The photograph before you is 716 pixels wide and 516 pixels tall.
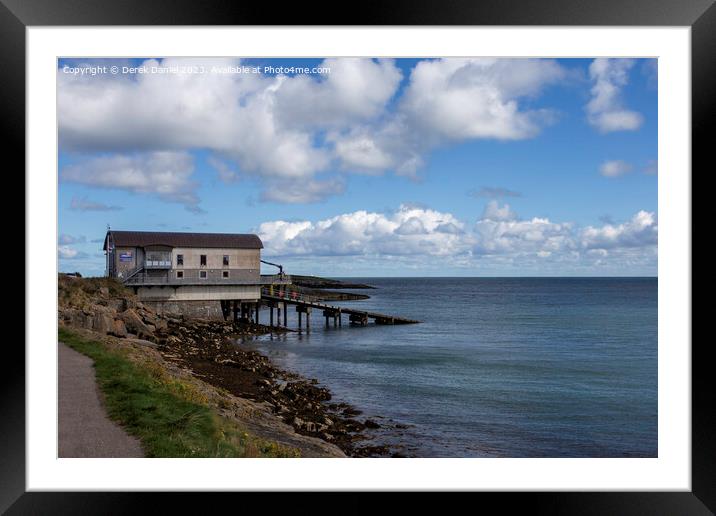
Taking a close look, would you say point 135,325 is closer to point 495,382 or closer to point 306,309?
point 495,382

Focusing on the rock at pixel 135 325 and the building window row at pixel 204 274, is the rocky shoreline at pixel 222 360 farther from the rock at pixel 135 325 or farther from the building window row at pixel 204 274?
the building window row at pixel 204 274

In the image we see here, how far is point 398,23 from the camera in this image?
19.8 ft

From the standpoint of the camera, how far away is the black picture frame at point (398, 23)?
6.01 m

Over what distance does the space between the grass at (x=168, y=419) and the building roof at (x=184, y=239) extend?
1798 cm

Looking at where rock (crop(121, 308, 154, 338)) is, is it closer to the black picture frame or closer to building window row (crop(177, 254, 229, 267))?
building window row (crop(177, 254, 229, 267))

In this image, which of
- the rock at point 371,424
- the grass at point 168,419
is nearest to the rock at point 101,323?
the grass at point 168,419

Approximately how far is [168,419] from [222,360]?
11728 millimetres

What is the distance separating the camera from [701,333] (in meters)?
6.10

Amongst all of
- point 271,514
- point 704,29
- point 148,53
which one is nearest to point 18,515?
point 271,514

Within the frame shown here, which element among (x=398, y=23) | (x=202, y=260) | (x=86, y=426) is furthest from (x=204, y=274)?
(x=398, y=23)

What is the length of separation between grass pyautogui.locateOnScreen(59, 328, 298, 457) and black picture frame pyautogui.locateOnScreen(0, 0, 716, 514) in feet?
3.11

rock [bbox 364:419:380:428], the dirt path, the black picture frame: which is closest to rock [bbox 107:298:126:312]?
the dirt path

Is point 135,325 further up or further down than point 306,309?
further up

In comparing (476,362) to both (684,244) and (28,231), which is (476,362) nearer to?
(684,244)
